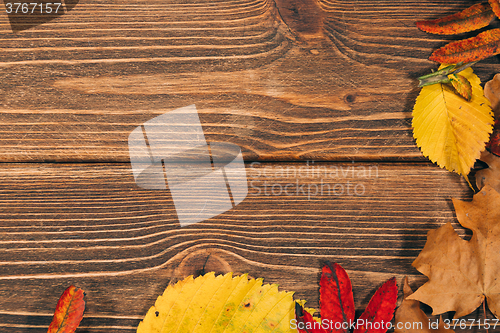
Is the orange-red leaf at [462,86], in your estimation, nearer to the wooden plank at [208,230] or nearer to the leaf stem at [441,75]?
the leaf stem at [441,75]

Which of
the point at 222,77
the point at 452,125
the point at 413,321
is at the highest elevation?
the point at 222,77

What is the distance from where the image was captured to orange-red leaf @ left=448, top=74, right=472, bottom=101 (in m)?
0.50

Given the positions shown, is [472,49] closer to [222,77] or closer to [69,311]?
[222,77]

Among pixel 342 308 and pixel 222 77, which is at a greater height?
pixel 222 77

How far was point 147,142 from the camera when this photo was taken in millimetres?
537

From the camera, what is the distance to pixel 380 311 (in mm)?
479

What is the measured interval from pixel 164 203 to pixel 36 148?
0.29 meters

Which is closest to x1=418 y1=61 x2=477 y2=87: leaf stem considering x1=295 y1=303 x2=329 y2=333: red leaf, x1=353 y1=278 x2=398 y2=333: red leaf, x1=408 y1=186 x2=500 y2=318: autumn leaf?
x1=408 y1=186 x2=500 y2=318: autumn leaf

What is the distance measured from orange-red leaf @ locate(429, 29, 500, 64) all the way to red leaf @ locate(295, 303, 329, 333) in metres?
0.56

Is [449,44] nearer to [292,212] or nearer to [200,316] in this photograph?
[292,212]

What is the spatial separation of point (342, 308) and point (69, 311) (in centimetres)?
49

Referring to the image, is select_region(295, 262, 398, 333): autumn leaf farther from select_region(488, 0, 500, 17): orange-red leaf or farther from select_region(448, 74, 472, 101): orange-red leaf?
select_region(488, 0, 500, 17): orange-red leaf

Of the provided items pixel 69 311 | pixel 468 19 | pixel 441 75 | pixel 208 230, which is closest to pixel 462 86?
pixel 441 75

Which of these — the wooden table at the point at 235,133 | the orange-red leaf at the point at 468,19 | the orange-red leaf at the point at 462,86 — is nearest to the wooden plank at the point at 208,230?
the wooden table at the point at 235,133
